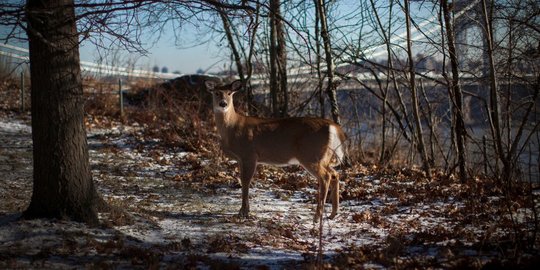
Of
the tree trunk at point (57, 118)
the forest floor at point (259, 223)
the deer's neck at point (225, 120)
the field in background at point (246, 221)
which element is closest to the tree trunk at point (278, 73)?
the field in background at point (246, 221)

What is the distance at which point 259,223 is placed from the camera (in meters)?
6.06

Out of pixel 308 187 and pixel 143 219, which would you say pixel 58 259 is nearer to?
pixel 143 219

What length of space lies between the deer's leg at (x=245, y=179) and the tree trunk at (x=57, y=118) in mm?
1918

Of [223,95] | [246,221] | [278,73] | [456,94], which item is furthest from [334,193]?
[278,73]

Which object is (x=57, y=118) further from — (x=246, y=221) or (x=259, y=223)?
(x=259, y=223)

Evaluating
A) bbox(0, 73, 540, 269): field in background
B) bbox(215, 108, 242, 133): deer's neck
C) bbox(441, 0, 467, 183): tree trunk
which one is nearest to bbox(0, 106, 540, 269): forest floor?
bbox(0, 73, 540, 269): field in background

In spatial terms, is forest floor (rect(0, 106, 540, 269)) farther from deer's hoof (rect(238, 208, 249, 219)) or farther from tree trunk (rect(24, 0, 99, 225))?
tree trunk (rect(24, 0, 99, 225))

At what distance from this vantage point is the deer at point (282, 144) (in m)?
6.69

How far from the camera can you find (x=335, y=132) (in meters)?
6.83

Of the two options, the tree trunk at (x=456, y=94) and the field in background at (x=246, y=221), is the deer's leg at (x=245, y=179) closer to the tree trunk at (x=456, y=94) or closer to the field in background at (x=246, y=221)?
the field in background at (x=246, y=221)

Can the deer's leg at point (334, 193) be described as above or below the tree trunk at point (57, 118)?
below

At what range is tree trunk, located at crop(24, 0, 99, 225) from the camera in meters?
5.03

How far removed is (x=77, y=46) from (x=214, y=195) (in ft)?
10.4

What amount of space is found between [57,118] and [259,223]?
2539 millimetres
